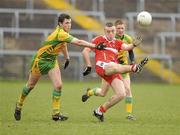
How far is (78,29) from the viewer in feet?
115

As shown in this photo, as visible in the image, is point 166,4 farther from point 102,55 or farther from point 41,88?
point 102,55

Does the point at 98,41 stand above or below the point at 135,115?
above

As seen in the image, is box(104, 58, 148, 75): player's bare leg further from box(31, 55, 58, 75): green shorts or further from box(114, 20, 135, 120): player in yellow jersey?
box(114, 20, 135, 120): player in yellow jersey

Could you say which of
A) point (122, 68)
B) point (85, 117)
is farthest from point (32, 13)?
point (122, 68)

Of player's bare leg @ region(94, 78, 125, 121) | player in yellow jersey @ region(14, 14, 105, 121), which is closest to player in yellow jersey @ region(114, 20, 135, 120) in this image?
player's bare leg @ region(94, 78, 125, 121)

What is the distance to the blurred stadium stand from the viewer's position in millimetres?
31328

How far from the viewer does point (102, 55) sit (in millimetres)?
13891

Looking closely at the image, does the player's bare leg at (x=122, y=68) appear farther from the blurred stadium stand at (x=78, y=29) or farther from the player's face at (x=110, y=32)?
the blurred stadium stand at (x=78, y=29)

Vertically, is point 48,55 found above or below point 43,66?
above

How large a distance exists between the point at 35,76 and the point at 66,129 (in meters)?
2.32

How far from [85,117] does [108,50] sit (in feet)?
5.62

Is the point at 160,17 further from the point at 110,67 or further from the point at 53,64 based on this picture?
the point at 110,67

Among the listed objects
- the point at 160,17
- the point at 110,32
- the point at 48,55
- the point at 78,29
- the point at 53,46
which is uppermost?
the point at 110,32

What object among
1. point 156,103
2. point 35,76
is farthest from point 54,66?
point 156,103
